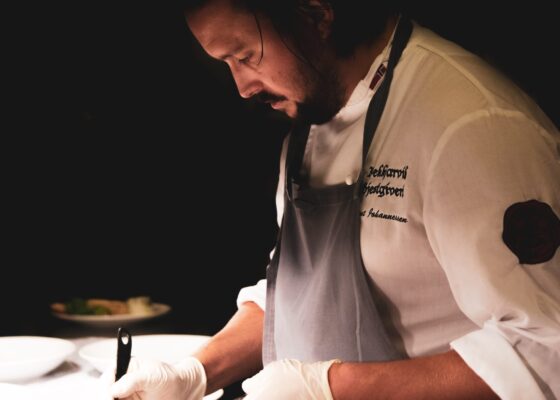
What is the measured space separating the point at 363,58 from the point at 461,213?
58 centimetres

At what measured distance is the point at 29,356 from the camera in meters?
2.23

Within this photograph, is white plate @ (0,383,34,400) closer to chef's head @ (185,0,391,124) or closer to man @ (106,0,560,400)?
man @ (106,0,560,400)

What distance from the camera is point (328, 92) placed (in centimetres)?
187

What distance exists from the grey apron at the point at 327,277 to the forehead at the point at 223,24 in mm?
380

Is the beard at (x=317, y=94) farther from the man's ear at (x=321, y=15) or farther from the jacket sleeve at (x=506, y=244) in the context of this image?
the jacket sleeve at (x=506, y=244)

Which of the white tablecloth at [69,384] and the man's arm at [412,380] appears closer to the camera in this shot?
the man's arm at [412,380]

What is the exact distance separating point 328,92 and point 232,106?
2.69 m

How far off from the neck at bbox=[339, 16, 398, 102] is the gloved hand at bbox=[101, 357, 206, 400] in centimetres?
90

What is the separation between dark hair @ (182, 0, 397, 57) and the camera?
5.78 ft

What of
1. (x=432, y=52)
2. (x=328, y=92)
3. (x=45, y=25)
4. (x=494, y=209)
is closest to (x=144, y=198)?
(x=45, y=25)

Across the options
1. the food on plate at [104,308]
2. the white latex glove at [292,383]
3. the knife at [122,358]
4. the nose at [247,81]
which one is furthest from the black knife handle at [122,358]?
the food on plate at [104,308]

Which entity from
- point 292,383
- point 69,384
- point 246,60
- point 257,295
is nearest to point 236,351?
point 257,295

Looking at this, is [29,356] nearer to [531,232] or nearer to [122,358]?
[122,358]

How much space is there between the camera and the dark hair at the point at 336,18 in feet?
5.78
